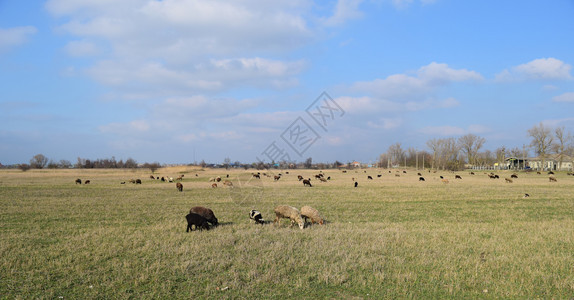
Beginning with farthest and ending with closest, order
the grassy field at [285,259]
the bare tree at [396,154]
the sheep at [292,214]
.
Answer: the bare tree at [396,154] < the sheep at [292,214] < the grassy field at [285,259]

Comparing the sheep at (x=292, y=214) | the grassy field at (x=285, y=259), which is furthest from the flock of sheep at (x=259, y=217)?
the grassy field at (x=285, y=259)

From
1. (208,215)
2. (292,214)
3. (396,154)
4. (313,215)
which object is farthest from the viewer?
(396,154)

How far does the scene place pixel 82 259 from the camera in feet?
27.0

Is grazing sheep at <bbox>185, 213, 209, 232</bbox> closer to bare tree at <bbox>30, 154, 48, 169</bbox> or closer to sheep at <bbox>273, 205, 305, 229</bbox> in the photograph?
sheep at <bbox>273, 205, 305, 229</bbox>

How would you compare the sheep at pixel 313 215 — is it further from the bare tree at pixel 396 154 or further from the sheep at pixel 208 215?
the bare tree at pixel 396 154

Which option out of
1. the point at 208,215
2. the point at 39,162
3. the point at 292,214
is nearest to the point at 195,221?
the point at 208,215

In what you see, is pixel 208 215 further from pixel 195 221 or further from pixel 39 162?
pixel 39 162

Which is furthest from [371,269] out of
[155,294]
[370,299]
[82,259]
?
[82,259]

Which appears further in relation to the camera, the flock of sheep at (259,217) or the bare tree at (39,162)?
the bare tree at (39,162)

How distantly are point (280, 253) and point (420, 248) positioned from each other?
13.4 feet

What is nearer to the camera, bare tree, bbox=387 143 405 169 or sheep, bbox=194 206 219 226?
sheep, bbox=194 206 219 226

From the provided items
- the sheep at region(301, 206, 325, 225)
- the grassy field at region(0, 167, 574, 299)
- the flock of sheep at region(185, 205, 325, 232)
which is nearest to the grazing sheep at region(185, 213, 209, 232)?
the flock of sheep at region(185, 205, 325, 232)

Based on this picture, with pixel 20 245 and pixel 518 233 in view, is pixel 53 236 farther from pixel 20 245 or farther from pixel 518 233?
pixel 518 233

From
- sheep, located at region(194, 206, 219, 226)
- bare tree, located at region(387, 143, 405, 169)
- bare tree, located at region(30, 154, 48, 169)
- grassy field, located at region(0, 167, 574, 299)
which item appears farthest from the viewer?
bare tree, located at region(387, 143, 405, 169)
